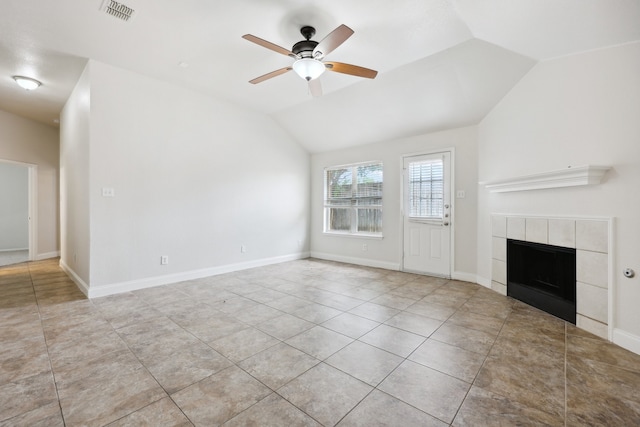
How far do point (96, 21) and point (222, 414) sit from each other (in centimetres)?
373

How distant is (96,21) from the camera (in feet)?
9.12

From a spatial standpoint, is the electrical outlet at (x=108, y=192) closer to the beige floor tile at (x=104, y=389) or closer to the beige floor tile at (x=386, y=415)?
the beige floor tile at (x=104, y=389)

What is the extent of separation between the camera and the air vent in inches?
100

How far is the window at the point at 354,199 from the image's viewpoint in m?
5.68

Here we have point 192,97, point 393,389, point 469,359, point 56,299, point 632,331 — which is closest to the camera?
point 393,389

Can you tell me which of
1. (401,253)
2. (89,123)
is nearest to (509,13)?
(401,253)

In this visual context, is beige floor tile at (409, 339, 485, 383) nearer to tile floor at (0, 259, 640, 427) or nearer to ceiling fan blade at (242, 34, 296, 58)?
tile floor at (0, 259, 640, 427)

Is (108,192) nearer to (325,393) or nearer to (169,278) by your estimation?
(169,278)

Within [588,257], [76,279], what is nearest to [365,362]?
[588,257]

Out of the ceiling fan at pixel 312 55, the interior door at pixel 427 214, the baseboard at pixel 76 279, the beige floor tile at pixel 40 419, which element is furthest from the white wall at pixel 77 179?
the interior door at pixel 427 214

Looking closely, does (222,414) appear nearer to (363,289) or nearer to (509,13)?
(363,289)

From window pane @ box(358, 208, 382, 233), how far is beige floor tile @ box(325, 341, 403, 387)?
3.51m

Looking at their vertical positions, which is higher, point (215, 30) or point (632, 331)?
point (215, 30)

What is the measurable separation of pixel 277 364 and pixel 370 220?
4090mm
